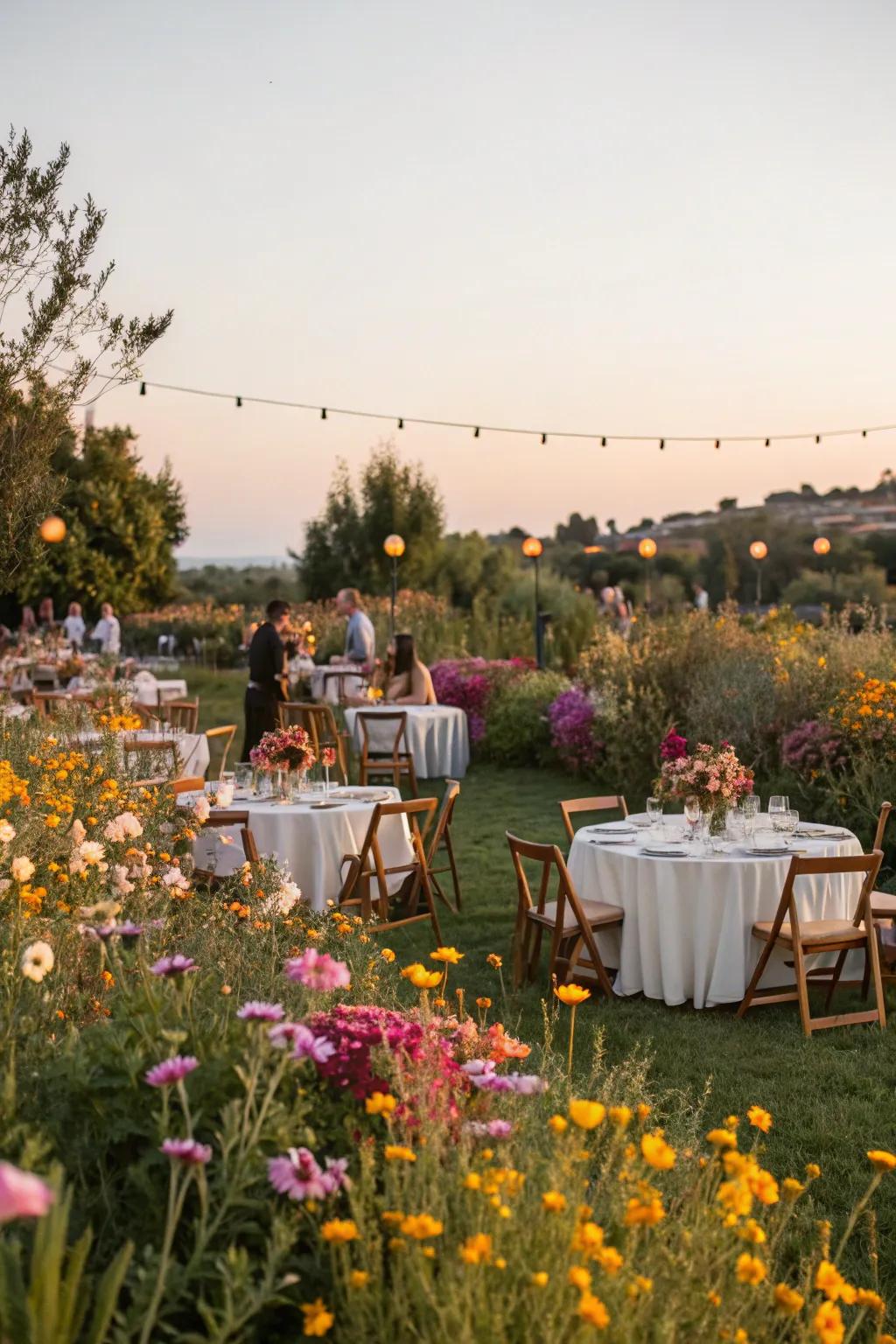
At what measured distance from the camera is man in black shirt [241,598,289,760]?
10.6 metres

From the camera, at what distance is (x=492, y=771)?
13.4 meters

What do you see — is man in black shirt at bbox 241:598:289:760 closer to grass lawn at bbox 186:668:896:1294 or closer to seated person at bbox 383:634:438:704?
seated person at bbox 383:634:438:704

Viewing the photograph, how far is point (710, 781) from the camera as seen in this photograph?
5617mm

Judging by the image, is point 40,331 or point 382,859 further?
point 382,859

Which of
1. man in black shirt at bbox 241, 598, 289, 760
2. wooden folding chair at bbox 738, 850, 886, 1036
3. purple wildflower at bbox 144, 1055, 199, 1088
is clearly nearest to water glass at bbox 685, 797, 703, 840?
wooden folding chair at bbox 738, 850, 886, 1036

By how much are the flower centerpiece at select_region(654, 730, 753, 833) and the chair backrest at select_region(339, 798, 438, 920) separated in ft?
3.93

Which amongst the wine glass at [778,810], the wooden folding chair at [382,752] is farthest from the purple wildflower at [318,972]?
the wooden folding chair at [382,752]

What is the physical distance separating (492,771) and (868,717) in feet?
17.7

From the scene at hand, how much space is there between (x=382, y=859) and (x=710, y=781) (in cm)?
183

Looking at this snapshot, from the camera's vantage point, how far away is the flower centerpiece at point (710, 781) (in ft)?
18.5

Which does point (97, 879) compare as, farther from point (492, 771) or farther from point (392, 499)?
point (392, 499)

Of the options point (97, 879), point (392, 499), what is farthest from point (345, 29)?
point (392, 499)

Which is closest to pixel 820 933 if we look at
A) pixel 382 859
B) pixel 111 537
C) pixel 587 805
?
pixel 587 805

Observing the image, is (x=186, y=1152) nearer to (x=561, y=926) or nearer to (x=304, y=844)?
(x=561, y=926)
